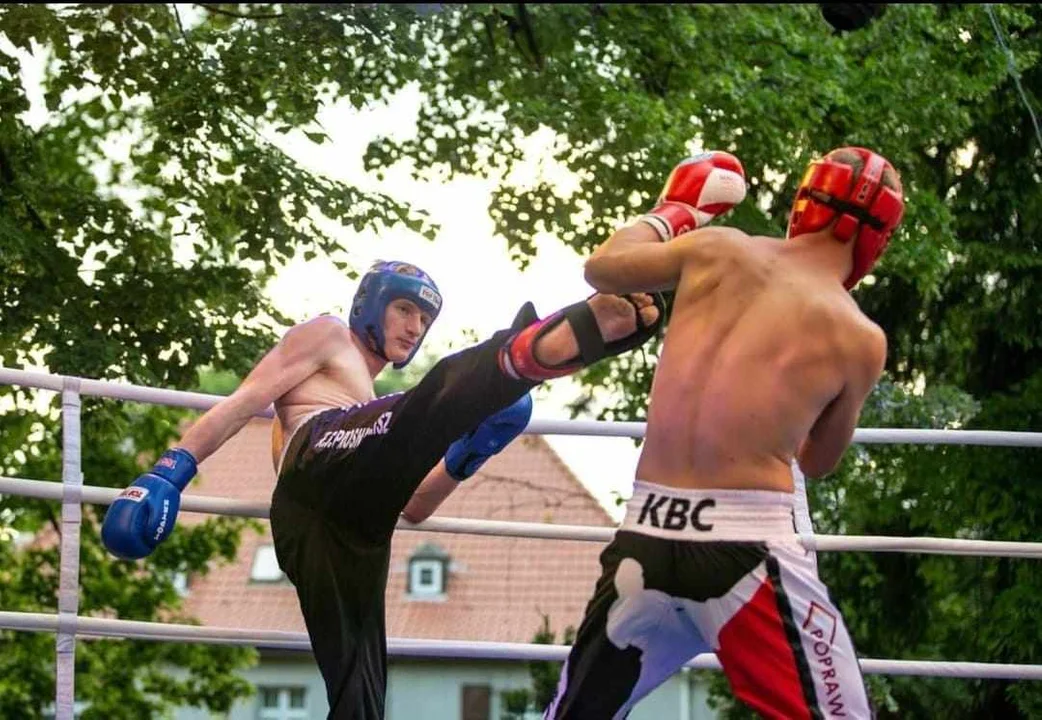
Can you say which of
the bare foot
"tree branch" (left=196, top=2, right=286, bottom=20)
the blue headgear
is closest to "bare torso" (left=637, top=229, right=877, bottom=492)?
the bare foot

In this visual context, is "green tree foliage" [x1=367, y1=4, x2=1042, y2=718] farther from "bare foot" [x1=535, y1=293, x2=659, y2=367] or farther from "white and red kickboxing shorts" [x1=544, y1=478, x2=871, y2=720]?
"white and red kickboxing shorts" [x1=544, y1=478, x2=871, y2=720]

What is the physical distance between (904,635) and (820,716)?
382 inches

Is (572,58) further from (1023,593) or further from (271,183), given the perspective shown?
(1023,593)

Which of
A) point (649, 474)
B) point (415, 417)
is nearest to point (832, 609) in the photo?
point (649, 474)

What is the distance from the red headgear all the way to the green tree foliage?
6443mm

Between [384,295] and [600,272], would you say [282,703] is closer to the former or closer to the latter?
[384,295]

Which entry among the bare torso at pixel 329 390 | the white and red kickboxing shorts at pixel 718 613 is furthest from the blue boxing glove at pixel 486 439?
the white and red kickboxing shorts at pixel 718 613

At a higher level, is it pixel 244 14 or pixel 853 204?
pixel 244 14

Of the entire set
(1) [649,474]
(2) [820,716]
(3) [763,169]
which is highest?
(3) [763,169]

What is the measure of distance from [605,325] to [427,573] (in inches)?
1039

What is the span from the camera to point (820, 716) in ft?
10.6

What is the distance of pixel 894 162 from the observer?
36.8ft

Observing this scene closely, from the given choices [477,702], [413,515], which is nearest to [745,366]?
[413,515]

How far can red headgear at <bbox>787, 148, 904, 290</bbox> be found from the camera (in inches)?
135
